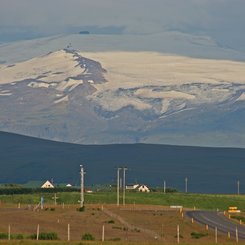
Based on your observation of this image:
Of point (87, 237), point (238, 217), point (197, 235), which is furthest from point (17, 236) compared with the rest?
point (238, 217)

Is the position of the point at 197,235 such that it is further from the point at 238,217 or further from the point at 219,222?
the point at 238,217

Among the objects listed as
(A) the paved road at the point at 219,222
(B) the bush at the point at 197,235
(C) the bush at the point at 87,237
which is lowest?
(C) the bush at the point at 87,237

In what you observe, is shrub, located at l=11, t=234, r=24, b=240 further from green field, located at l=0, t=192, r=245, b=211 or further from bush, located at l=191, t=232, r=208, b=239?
green field, located at l=0, t=192, r=245, b=211

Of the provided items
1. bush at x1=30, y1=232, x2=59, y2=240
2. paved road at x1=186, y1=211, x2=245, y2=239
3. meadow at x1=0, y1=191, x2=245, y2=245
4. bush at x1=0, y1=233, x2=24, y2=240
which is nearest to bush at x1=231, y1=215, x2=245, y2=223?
paved road at x1=186, y1=211, x2=245, y2=239

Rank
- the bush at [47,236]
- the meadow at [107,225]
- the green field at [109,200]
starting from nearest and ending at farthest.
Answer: the bush at [47,236], the meadow at [107,225], the green field at [109,200]

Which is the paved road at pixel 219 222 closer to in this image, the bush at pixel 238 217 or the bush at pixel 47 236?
the bush at pixel 238 217

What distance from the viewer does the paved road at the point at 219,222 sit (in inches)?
4797

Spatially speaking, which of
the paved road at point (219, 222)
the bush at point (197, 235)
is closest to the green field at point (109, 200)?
the paved road at point (219, 222)

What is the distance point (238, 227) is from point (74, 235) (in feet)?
97.8

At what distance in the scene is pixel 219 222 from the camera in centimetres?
13700

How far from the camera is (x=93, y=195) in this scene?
639 feet

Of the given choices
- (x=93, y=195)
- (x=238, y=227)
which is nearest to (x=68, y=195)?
(x=93, y=195)

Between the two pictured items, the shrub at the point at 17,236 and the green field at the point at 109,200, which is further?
the green field at the point at 109,200

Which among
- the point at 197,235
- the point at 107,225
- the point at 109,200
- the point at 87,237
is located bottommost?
the point at 87,237
